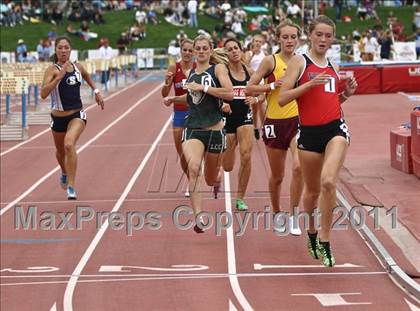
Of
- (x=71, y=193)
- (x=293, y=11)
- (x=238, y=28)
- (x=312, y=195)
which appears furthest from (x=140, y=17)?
(x=312, y=195)

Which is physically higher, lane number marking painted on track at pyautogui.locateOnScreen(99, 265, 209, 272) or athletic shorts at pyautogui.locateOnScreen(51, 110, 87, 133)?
athletic shorts at pyautogui.locateOnScreen(51, 110, 87, 133)

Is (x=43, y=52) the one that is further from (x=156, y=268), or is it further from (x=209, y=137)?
(x=156, y=268)

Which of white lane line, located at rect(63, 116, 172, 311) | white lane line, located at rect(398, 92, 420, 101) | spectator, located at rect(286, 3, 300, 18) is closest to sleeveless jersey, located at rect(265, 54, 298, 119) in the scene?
white lane line, located at rect(63, 116, 172, 311)

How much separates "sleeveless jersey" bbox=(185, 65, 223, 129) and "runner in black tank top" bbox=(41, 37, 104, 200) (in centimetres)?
370

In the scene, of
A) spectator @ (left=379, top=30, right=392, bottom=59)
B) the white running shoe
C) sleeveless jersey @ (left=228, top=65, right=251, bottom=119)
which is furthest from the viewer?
spectator @ (left=379, top=30, right=392, bottom=59)

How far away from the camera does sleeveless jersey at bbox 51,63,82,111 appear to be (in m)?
16.1

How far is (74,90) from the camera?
16203 mm

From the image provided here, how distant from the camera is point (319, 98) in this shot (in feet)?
33.7

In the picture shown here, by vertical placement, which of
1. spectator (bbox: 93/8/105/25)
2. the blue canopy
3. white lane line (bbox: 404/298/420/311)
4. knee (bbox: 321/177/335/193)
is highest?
the blue canopy

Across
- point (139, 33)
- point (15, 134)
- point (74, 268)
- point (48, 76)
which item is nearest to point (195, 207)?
point (74, 268)

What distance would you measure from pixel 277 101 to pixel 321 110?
2.13m

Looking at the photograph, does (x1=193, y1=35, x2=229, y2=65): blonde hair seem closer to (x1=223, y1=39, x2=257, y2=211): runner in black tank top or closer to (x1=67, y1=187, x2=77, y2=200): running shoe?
(x1=223, y1=39, x2=257, y2=211): runner in black tank top

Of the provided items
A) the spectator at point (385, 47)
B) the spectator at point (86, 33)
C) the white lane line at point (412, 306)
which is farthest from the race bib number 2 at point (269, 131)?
the spectator at point (86, 33)

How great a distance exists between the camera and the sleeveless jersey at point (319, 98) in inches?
404
